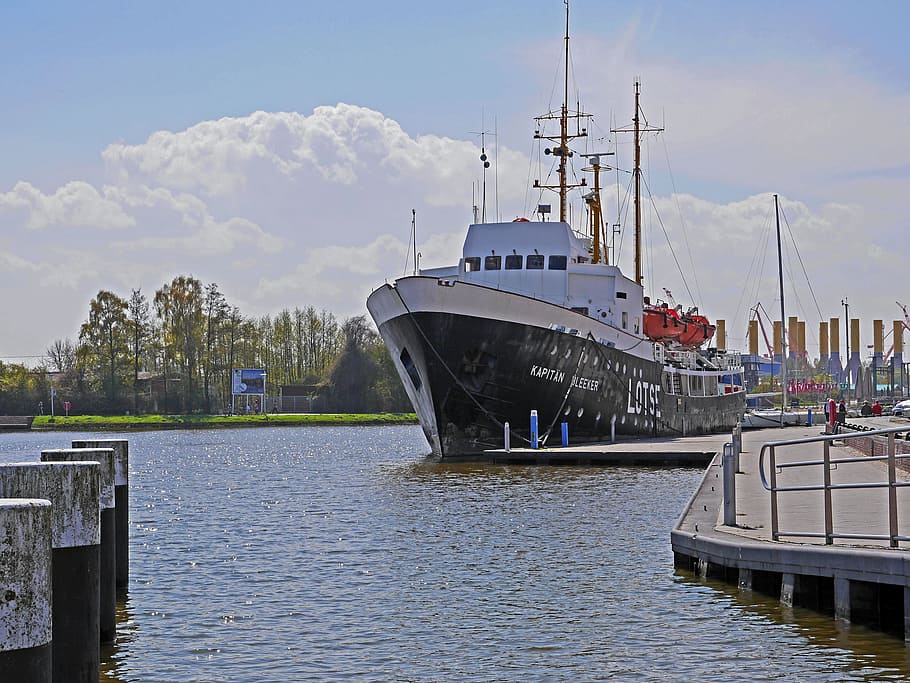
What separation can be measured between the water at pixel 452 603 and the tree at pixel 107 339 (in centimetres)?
8323

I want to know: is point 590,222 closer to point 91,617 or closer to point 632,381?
point 632,381

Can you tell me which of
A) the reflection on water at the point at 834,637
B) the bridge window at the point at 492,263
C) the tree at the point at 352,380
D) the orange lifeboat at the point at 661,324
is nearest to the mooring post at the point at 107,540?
the reflection on water at the point at 834,637

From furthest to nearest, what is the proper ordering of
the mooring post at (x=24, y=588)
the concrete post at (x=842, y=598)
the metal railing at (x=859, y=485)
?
the concrete post at (x=842, y=598) → the metal railing at (x=859, y=485) → the mooring post at (x=24, y=588)

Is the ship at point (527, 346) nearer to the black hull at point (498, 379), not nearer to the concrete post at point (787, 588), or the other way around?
the black hull at point (498, 379)

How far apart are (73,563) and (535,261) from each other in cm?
3482

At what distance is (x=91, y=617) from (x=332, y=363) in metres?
115

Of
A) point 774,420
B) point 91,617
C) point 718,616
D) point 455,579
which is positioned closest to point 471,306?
point 455,579

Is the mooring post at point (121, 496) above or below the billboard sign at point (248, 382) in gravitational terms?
below

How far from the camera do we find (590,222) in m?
55.4

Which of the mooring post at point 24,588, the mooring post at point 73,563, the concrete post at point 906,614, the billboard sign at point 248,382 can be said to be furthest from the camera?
the billboard sign at point 248,382

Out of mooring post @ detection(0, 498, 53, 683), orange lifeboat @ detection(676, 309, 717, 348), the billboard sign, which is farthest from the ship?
the billboard sign

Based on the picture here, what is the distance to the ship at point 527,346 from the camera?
35.3m

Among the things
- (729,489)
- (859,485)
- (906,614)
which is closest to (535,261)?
(729,489)

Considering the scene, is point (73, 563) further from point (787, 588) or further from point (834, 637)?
point (787, 588)
